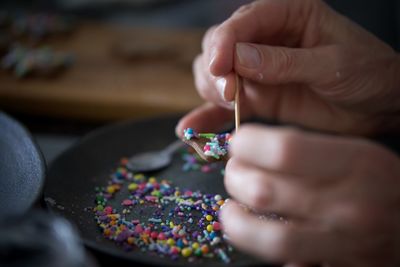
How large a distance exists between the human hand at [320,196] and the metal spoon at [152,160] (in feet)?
1.22

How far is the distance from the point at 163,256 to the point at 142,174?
0.84ft

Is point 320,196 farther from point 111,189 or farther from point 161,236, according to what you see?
point 111,189

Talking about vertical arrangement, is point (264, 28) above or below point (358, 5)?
above

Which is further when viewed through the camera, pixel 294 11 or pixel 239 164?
pixel 294 11

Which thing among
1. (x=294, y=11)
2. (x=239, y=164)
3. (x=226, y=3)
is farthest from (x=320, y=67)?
(x=226, y=3)

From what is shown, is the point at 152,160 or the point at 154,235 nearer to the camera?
the point at 154,235

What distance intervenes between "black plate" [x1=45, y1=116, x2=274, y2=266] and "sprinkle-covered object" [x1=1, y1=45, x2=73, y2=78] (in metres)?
0.48

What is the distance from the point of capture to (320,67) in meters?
0.83

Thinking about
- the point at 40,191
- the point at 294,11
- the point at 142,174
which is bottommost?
the point at 142,174

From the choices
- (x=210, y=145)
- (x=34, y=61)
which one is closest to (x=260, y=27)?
(x=210, y=145)

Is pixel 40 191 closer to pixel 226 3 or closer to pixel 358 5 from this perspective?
pixel 226 3

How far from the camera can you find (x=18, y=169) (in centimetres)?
76

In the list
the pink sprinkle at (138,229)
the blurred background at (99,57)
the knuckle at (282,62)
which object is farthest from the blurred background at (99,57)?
the knuckle at (282,62)

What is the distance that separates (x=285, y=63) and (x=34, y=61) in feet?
2.70
